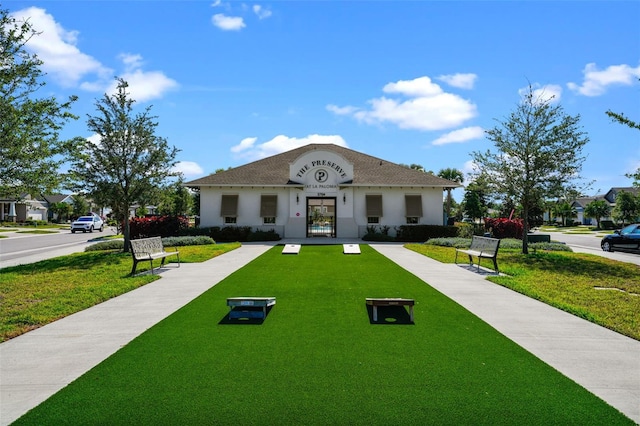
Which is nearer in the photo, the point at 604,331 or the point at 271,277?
the point at 604,331

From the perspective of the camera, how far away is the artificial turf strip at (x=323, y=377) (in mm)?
4043

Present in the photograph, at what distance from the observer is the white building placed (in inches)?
1128

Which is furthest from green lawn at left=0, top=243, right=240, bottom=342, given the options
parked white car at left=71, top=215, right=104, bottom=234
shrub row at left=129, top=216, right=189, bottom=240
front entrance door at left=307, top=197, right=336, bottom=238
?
parked white car at left=71, top=215, right=104, bottom=234

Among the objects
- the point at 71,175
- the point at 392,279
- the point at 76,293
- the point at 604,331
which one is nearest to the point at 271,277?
the point at 392,279

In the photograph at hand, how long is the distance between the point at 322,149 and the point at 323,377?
86.6 ft

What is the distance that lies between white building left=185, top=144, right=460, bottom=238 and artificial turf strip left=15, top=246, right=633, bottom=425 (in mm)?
20797

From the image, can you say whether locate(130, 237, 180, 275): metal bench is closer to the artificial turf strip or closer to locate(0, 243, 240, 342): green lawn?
locate(0, 243, 240, 342): green lawn

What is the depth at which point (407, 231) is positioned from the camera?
1076 inches

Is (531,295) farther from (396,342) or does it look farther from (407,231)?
(407,231)

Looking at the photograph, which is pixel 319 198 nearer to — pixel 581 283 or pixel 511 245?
pixel 511 245

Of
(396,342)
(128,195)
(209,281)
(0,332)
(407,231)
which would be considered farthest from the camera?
(407,231)

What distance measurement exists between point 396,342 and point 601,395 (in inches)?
97.2

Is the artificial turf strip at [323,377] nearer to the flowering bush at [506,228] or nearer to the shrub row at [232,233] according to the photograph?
the shrub row at [232,233]

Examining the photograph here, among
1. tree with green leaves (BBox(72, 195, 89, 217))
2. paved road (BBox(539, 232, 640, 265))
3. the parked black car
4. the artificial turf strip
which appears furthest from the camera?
tree with green leaves (BBox(72, 195, 89, 217))
